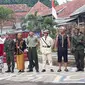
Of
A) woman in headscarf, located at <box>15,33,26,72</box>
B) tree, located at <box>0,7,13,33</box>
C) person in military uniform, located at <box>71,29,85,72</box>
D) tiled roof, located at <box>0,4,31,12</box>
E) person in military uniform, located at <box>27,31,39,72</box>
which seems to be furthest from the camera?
tiled roof, located at <box>0,4,31,12</box>

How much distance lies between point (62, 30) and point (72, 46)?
0.80 m

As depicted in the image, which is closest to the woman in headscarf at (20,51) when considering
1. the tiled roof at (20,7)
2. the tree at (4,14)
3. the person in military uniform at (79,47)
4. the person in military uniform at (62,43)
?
the person in military uniform at (62,43)

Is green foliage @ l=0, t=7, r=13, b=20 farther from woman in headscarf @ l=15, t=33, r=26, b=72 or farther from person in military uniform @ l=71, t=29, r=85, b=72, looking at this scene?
person in military uniform @ l=71, t=29, r=85, b=72

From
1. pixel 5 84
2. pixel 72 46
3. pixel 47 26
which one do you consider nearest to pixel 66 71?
pixel 72 46

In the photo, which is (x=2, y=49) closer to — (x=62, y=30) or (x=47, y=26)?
(x=62, y=30)

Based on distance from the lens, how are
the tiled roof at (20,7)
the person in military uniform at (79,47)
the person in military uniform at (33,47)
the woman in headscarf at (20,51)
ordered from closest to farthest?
the person in military uniform at (79,47), the person in military uniform at (33,47), the woman in headscarf at (20,51), the tiled roof at (20,7)

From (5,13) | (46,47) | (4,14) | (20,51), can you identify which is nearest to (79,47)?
(46,47)

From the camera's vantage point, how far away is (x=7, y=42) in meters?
16.5

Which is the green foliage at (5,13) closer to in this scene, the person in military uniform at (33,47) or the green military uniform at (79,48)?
the person in military uniform at (33,47)

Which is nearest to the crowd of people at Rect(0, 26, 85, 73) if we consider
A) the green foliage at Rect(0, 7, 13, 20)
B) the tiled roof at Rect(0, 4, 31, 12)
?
the green foliage at Rect(0, 7, 13, 20)

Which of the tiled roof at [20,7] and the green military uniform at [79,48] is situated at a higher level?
the tiled roof at [20,7]

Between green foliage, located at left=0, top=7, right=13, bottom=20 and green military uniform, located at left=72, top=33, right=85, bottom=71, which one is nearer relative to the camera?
green military uniform, located at left=72, top=33, right=85, bottom=71

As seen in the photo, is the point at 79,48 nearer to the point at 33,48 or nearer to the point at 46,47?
the point at 46,47

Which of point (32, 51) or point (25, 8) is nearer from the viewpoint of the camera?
point (32, 51)
